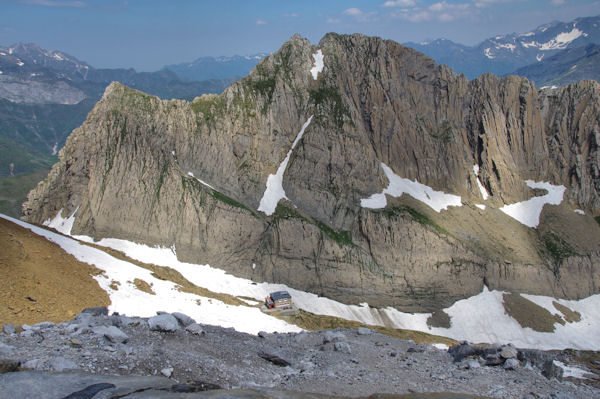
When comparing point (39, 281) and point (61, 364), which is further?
point (39, 281)

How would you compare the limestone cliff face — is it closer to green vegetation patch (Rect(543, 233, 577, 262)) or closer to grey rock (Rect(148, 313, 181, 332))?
green vegetation patch (Rect(543, 233, 577, 262))

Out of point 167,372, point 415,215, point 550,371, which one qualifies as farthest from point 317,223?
point 167,372

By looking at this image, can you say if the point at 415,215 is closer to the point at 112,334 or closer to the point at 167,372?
the point at 112,334

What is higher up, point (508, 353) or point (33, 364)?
point (33, 364)

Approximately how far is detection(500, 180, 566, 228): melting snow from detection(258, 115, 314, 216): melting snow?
173 ft

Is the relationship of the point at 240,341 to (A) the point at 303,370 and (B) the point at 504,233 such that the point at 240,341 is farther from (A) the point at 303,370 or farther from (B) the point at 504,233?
(B) the point at 504,233

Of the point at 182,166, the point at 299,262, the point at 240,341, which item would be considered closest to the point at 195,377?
the point at 240,341

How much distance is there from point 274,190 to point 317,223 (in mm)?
11752

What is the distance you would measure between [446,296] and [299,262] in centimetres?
2951

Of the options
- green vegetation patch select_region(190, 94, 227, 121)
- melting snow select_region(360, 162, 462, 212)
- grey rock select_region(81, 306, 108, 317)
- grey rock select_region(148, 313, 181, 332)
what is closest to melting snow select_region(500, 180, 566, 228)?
melting snow select_region(360, 162, 462, 212)

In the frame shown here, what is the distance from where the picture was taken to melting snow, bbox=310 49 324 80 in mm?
98750

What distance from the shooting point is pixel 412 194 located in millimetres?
94938

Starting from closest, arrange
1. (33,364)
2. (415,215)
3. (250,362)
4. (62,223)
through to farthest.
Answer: (33,364) → (250,362) → (62,223) → (415,215)

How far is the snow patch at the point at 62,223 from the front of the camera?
7500 cm
